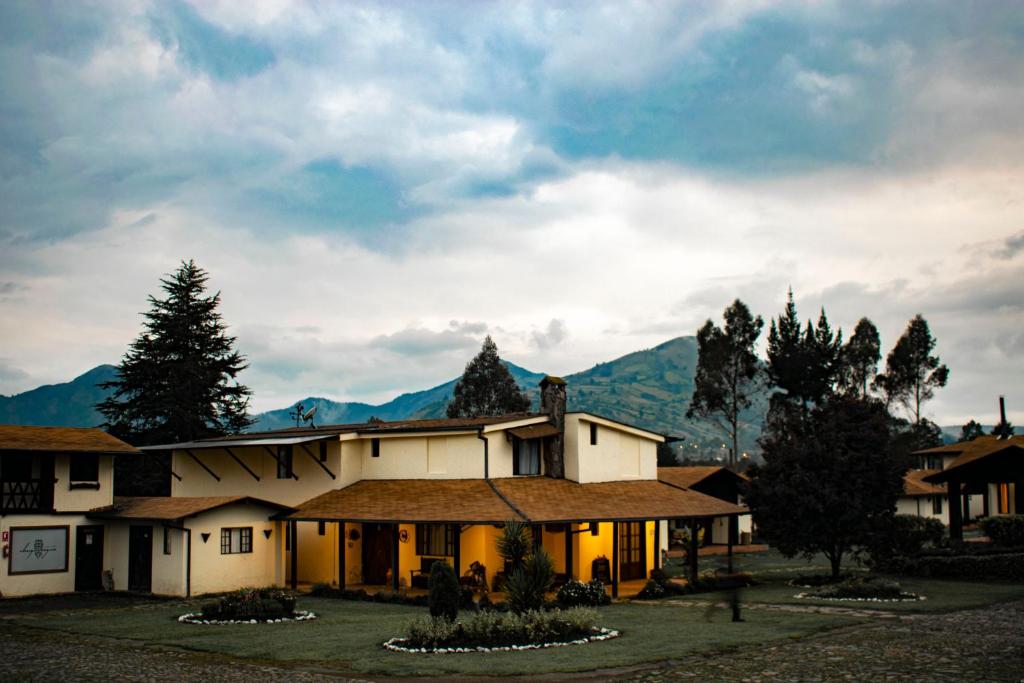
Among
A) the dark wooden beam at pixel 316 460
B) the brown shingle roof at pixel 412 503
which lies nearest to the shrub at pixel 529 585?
the brown shingle roof at pixel 412 503

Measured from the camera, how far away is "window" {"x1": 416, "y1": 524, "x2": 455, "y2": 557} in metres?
31.9

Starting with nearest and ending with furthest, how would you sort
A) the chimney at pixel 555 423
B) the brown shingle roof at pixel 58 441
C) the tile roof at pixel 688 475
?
the brown shingle roof at pixel 58 441 < the chimney at pixel 555 423 < the tile roof at pixel 688 475

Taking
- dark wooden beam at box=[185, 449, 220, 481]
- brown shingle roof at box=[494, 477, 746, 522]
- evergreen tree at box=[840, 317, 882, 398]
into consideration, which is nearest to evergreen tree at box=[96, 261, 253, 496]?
dark wooden beam at box=[185, 449, 220, 481]

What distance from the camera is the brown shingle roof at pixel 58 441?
32.1 metres

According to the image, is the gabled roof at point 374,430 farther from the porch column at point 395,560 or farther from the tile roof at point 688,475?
the tile roof at point 688,475

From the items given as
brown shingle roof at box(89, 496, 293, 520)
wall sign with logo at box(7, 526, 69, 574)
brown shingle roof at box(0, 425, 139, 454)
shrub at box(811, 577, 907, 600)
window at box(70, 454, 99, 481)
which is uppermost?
brown shingle roof at box(0, 425, 139, 454)

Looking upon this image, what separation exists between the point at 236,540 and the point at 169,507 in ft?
8.69

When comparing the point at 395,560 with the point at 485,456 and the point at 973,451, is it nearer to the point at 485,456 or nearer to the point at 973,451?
the point at 485,456

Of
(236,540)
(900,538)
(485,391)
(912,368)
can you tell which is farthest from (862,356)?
(236,540)

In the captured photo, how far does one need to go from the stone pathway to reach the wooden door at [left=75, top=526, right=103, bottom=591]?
24209 millimetres

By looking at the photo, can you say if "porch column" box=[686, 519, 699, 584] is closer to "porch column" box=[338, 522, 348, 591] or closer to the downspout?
the downspout

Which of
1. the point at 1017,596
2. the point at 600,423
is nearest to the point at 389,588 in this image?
the point at 600,423

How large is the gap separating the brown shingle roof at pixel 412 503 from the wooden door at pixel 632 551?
6279mm

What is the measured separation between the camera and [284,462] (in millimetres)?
36812
